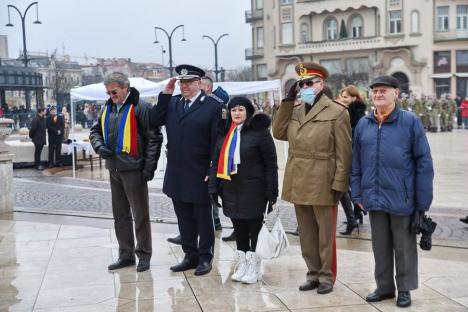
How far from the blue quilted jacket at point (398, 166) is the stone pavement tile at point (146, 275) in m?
2.18

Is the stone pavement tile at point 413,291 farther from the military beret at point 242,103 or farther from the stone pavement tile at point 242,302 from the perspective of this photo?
the military beret at point 242,103

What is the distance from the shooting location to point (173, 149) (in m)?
5.89

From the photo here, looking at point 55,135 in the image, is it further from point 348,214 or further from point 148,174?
point 148,174

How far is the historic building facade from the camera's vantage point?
53.7 meters

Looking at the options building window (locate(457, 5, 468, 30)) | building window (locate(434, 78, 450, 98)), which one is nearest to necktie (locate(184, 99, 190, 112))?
building window (locate(434, 78, 450, 98))

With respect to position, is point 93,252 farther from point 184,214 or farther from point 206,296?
point 206,296

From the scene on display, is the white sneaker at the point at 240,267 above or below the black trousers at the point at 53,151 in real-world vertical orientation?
below

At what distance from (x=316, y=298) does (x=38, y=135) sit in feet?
43.8

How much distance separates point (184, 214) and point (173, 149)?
67 centimetres

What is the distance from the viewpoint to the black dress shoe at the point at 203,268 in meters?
5.95

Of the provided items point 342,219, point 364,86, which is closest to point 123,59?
point 364,86

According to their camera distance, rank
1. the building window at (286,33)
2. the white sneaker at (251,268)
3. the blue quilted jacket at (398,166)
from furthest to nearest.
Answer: the building window at (286,33) → the white sneaker at (251,268) → the blue quilted jacket at (398,166)

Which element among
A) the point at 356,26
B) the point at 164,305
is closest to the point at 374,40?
the point at 356,26

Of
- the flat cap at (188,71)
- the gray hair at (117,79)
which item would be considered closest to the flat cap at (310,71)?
the flat cap at (188,71)
